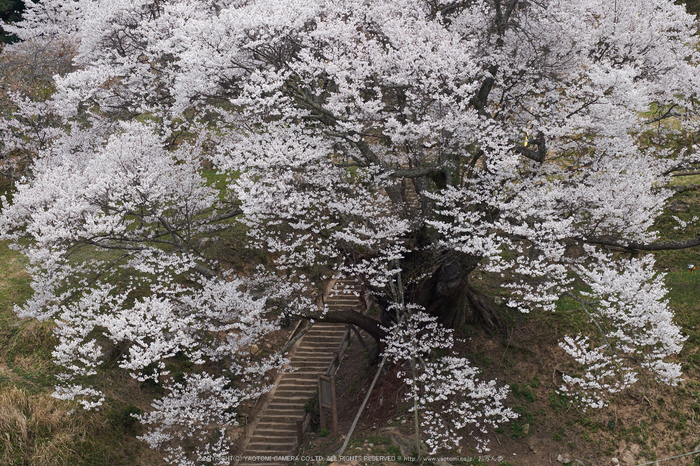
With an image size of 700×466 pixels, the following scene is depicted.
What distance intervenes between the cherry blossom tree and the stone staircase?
5.55 feet

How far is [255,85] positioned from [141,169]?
288cm

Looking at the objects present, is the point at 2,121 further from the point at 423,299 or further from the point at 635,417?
the point at 635,417

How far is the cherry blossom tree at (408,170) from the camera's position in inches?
381

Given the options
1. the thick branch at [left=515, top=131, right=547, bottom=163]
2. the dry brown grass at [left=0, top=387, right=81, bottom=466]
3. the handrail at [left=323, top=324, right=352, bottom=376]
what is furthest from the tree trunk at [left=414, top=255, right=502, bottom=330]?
the dry brown grass at [left=0, top=387, right=81, bottom=466]

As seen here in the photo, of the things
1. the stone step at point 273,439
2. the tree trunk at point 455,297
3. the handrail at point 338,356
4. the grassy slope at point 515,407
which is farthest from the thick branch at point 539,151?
the stone step at point 273,439

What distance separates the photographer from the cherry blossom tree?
9.69 meters

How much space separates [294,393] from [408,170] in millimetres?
8113

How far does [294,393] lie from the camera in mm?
15203

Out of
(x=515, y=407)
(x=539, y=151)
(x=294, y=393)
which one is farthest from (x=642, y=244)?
(x=294, y=393)

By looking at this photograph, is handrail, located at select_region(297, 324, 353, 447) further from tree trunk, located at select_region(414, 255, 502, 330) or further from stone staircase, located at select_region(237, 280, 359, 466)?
tree trunk, located at select_region(414, 255, 502, 330)

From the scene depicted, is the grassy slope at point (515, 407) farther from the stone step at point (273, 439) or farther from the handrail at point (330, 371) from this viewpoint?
the stone step at point (273, 439)

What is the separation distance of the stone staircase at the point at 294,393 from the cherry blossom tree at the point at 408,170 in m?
1.69

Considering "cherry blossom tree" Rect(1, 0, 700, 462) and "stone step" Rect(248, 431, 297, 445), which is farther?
"stone step" Rect(248, 431, 297, 445)

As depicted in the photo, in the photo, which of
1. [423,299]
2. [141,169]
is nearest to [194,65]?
[141,169]
